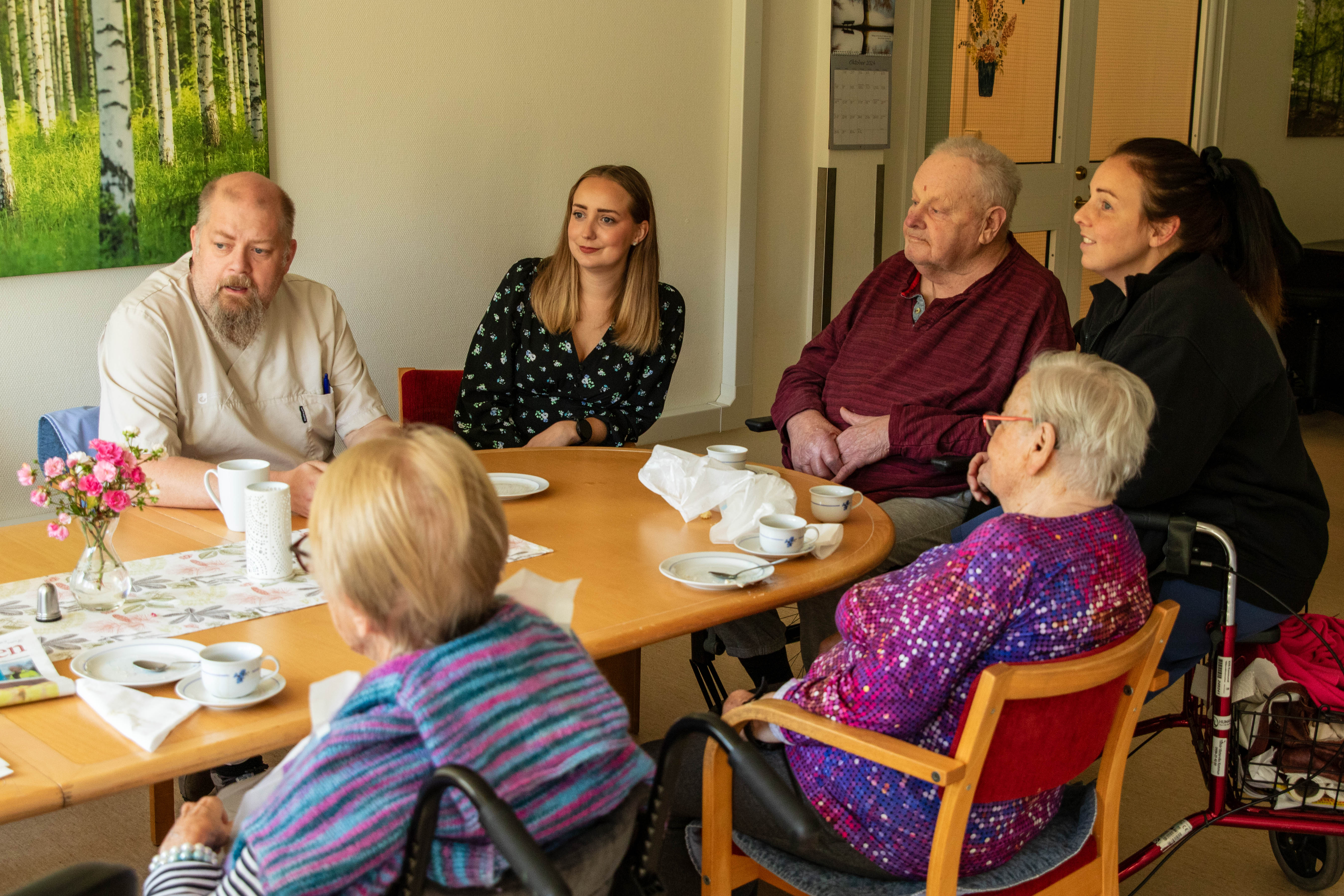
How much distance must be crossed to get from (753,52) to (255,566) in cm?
298

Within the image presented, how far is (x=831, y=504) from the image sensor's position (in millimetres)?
2100

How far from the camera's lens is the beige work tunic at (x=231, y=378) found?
232 cm

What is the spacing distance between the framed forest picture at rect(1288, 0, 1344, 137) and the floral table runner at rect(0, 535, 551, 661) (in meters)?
6.93

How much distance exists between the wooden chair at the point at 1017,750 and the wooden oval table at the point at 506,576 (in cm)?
23

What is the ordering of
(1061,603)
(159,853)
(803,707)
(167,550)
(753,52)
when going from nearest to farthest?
(159,853) → (1061,603) → (803,707) → (167,550) → (753,52)

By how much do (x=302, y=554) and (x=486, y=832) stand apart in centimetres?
49

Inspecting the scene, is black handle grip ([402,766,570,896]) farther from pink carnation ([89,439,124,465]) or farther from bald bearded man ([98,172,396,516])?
bald bearded man ([98,172,396,516])

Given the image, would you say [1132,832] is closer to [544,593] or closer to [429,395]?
[544,593]

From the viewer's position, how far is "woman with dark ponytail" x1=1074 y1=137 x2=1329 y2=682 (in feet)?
6.70

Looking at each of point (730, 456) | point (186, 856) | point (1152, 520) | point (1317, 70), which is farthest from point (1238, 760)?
point (1317, 70)

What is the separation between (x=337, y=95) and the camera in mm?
3143

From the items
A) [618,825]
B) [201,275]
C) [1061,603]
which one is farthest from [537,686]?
[201,275]

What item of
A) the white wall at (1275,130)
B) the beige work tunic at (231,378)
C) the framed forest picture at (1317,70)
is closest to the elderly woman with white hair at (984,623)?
the beige work tunic at (231,378)

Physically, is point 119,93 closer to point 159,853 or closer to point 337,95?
point 337,95
